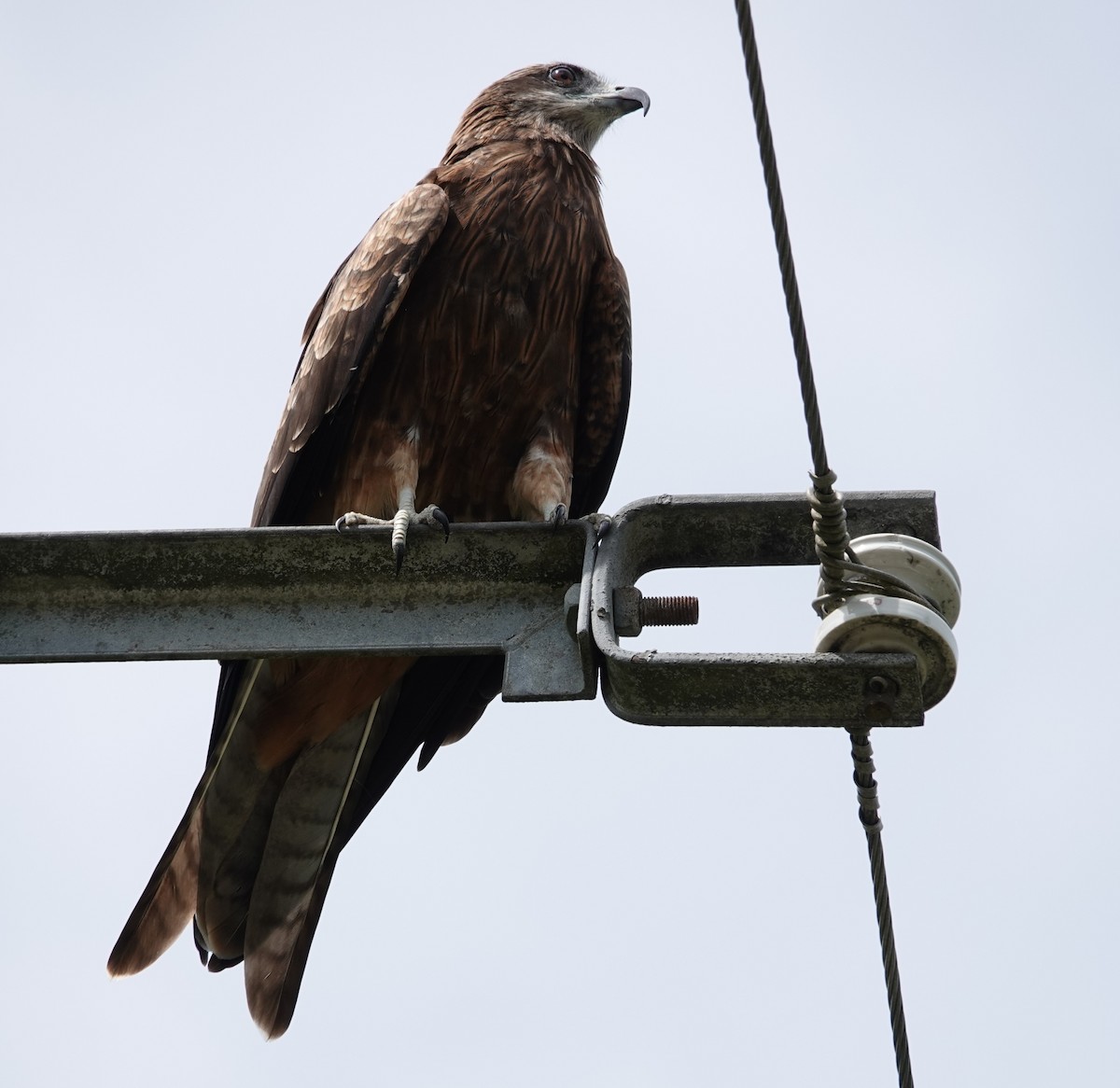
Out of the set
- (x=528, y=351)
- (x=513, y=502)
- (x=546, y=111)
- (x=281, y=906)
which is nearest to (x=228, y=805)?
(x=281, y=906)

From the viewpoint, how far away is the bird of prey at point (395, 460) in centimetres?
475

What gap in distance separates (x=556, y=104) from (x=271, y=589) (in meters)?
3.89

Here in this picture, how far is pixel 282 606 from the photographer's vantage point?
3.45 m

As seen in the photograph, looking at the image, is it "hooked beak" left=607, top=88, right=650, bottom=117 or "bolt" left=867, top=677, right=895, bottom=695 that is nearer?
"bolt" left=867, top=677, right=895, bottom=695

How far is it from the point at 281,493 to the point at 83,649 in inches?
74.8

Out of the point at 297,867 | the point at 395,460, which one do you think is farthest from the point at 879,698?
the point at 395,460

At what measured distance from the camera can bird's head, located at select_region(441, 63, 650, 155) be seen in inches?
262

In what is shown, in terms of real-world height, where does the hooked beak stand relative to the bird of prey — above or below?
above

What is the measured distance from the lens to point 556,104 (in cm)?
680

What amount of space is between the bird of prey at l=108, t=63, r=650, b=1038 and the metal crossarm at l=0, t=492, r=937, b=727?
46.4 inches

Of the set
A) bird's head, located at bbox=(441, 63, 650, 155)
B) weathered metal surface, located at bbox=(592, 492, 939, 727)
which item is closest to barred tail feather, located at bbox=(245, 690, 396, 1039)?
weathered metal surface, located at bbox=(592, 492, 939, 727)

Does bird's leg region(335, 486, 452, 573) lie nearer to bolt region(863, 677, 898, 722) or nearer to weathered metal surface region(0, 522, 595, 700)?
weathered metal surface region(0, 522, 595, 700)

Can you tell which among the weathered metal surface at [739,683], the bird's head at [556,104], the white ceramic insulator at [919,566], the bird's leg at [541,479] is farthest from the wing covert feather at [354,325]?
the white ceramic insulator at [919,566]

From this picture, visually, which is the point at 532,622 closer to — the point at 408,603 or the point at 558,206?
the point at 408,603
